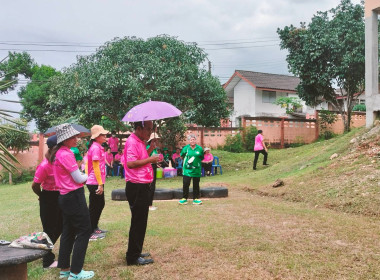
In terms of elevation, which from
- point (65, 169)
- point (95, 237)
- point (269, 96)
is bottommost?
point (95, 237)

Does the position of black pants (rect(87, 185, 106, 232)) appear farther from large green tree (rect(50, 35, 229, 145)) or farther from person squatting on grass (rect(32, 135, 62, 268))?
large green tree (rect(50, 35, 229, 145))

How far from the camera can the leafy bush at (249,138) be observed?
23.6 m

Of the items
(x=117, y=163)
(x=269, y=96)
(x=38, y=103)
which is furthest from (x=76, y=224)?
(x=269, y=96)

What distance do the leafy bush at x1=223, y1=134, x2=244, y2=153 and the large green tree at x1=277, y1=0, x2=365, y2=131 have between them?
17.3ft

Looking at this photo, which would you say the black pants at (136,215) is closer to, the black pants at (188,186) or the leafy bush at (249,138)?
the black pants at (188,186)

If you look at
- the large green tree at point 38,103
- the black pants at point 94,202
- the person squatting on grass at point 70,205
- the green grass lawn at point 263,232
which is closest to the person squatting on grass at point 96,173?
the black pants at point 94,202

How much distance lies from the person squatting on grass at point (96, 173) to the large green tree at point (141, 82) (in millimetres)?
9297

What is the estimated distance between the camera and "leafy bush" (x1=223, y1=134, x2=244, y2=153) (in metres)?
23.4

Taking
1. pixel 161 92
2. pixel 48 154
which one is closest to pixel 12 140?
pixel 161 92

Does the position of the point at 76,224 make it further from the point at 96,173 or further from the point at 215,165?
the point at 215,165

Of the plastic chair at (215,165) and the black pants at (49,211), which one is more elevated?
the black pants at (49,211)

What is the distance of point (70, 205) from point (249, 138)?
20093 millimetres

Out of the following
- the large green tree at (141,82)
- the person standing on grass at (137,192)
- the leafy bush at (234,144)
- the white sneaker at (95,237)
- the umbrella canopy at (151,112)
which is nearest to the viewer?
the person standing on grass at (137,192)

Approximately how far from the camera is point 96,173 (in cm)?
586
